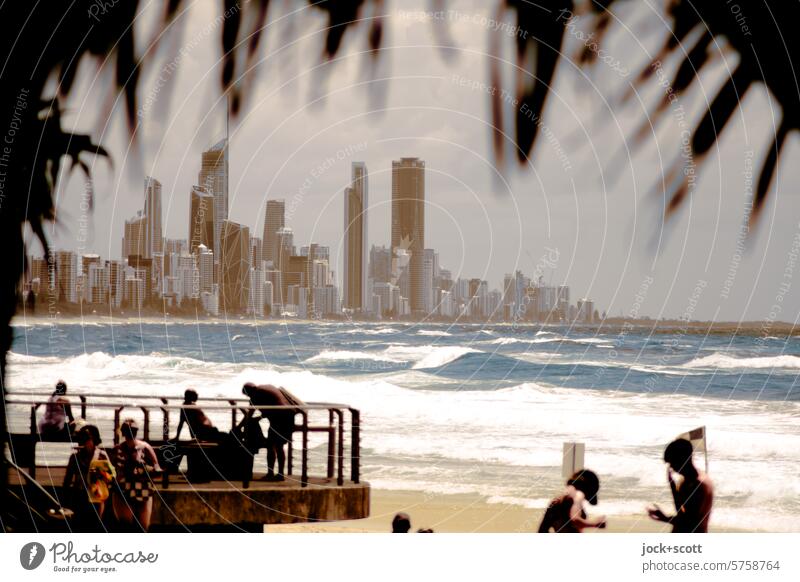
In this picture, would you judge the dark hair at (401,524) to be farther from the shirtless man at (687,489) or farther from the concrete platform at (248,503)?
the shirtless man at (687,489)

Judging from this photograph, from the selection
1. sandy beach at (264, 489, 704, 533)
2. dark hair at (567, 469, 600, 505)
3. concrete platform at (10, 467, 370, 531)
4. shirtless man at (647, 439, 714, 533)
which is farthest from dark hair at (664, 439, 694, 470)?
sandy beach at (264, 489, 704, 533)

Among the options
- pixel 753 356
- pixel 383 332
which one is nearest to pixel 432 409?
pixel 753 356

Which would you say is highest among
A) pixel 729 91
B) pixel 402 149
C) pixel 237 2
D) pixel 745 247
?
pixel 402 149

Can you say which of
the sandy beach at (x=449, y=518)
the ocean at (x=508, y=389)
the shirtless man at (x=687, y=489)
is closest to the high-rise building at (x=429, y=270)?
the ocean at (x=508, y=389)

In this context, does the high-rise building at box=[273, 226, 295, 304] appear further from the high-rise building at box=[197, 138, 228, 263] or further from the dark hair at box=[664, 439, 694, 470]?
the dark hair at box=[664, 439, 694, 470]

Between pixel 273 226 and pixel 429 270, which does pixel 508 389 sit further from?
pixel 273 226
